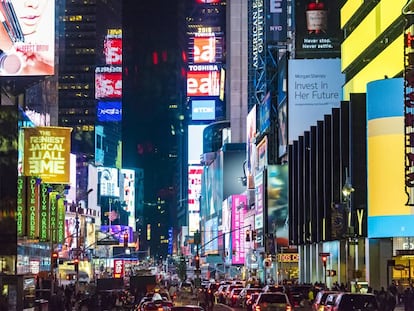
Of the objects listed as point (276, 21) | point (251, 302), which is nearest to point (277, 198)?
point (276, 21)

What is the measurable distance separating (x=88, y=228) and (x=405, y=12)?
349ft

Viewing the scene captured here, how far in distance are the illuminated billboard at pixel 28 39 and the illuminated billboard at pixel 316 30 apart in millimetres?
40261

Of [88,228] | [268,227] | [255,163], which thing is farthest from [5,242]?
[88,228]

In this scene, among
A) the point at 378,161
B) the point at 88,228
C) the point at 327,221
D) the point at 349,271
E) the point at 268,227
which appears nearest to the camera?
the point at 378,161

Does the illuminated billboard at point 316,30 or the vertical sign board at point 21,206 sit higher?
the illuminated billboard at point 316,30

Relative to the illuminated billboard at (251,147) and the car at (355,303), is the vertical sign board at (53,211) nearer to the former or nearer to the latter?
the illuminated billboard at (251,147)

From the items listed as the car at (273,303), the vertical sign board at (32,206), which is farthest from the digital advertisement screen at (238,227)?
the car at (273,303)

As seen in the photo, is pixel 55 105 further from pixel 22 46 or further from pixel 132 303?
pixel 132 303

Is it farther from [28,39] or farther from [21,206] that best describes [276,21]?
[21,206]

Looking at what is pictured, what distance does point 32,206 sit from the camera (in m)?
68.2

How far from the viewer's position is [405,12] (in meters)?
46.2

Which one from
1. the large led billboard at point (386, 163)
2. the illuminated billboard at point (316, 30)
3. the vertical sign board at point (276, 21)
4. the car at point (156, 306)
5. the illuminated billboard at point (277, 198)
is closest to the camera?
the car at point (156, 306)

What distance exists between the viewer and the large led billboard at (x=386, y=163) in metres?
58.0

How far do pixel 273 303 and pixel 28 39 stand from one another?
1444 inches
